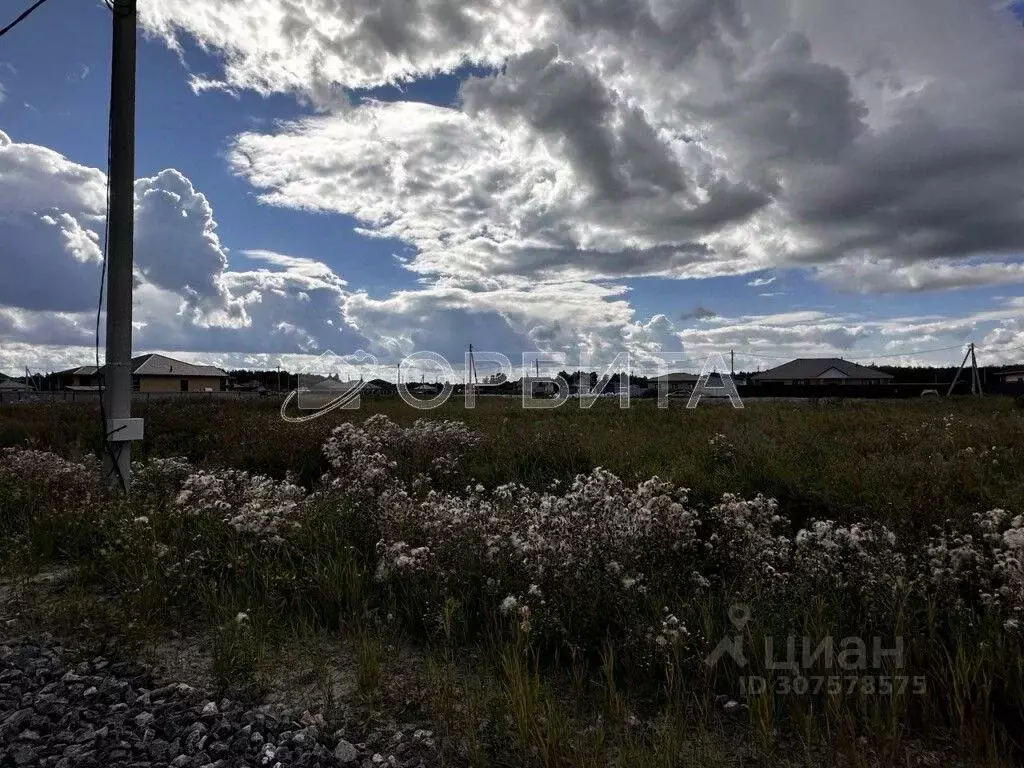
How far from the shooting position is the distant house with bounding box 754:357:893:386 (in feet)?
214

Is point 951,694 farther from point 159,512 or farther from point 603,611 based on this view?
point 159,512

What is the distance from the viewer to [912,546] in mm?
4629

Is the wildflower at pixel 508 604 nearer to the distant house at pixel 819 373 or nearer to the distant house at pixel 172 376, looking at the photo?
the distant house at pixel 172 376

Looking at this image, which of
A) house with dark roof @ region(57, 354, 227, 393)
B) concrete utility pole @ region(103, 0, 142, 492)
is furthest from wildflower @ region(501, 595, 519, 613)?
house with dark roof @ region(57, 354, 227, 393)

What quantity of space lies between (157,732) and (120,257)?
5495 millimetres

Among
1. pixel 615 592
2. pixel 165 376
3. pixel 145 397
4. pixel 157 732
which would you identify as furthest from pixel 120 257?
pixel 165 376

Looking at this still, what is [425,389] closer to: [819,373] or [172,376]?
[172,376]

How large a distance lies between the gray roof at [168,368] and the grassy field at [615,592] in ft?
200

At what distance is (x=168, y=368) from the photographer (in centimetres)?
6438

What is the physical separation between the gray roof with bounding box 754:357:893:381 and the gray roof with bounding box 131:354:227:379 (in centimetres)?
6152

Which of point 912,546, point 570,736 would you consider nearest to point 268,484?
point 570,736

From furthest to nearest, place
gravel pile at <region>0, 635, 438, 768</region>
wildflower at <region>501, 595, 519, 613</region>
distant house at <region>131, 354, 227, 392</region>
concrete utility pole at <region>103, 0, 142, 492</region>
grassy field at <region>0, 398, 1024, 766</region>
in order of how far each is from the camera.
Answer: distant house at <region>131, 354, 227, 392</region> < concrete utility pole at <region>103, 0, 142, 492</region> < wildflower at <region>501, 595, 519, 613</region> < grassy field at <region>0, 398, 1024, 766</region> < gravel pile at <region>0, 635, 438, 768</region>

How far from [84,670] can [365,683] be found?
1.57 m

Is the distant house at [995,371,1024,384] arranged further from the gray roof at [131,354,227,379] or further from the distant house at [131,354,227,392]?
the gray roof at [131,354,227,379]
